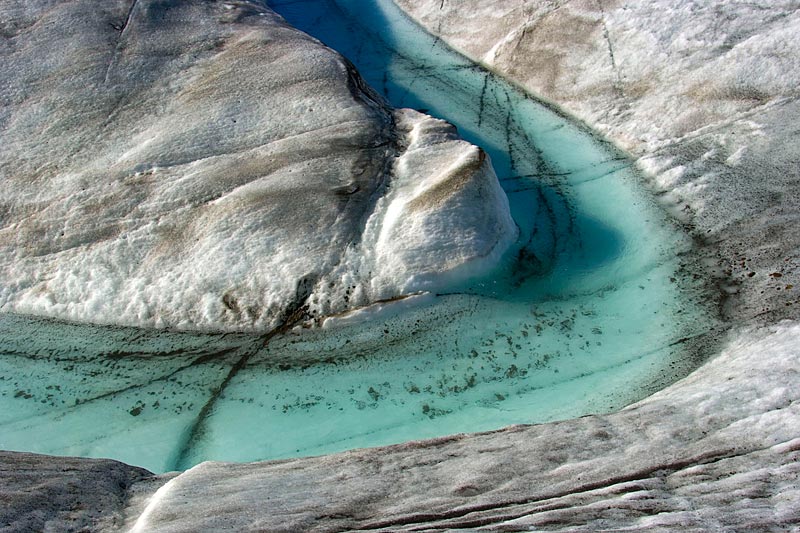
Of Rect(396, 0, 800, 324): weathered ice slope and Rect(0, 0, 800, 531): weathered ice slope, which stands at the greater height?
Rect(396, 0, 800, 324): weathered ice slope

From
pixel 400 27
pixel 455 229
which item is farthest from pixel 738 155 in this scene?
pixel 400 27

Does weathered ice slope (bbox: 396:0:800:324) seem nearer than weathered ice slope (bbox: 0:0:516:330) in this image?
No

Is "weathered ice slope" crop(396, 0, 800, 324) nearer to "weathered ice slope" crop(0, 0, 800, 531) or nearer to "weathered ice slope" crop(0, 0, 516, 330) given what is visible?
"weathered ice slope" crop(0, 0, 800, 531)

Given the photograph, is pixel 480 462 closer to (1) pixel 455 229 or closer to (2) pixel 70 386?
(1) pixel 455 229

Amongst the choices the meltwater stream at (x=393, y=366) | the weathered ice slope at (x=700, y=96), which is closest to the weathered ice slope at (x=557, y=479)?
the meltwater stream at (x=393, y=366)

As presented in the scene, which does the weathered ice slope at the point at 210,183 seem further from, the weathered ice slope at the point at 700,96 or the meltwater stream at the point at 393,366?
the weathered ice slope at the point at 700,96

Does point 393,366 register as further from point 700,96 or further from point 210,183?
point 700,96

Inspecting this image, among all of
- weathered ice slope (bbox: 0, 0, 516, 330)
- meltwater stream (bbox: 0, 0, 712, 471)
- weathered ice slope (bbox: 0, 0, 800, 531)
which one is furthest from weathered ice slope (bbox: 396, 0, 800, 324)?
weathered ice slope (bbox: 0, 0, 516, 330)
